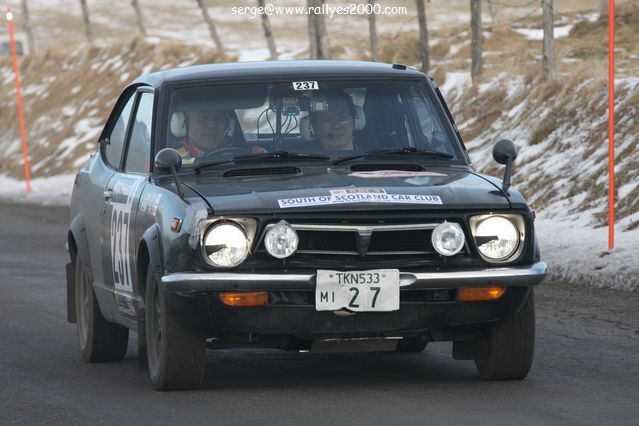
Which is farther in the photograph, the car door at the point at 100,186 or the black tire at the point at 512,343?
the car door at the point at 100,186

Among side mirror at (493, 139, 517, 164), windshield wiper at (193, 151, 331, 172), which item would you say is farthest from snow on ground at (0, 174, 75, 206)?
side mirror at (493, 139, 517, 164)

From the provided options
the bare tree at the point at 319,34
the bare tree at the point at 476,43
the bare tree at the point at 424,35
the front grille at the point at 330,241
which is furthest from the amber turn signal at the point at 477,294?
the bare tree at the point at 319,34

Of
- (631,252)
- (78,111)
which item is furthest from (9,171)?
(631,252)

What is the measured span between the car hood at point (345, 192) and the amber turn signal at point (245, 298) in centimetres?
37

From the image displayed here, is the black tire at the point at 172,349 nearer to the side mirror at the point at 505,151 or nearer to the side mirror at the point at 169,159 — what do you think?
→ the side mirror at the point at 169,159

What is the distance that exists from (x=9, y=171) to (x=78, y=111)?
5.17m

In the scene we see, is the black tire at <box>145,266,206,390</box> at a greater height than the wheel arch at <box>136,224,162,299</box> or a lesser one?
lesser

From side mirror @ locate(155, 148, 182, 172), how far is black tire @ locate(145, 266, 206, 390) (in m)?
0.52

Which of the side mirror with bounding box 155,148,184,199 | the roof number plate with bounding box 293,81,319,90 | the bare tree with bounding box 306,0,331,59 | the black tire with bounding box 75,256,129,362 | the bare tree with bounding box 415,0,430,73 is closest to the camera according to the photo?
the side mirror with bounding box 155,148,184,199

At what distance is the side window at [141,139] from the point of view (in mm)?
8617

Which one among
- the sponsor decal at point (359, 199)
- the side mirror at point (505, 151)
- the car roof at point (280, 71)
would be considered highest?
the car roof at point (280, 71)

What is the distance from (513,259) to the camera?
7.51 meters

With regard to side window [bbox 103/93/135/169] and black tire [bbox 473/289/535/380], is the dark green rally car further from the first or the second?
side window [bbox 103/93/135/169]

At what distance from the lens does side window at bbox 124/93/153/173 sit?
8.62 meters
